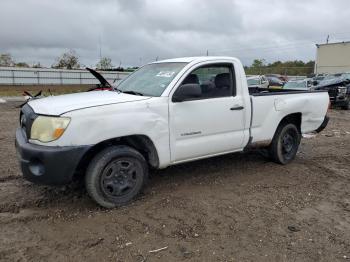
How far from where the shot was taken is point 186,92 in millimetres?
4738

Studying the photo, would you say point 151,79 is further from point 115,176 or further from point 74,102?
point 115,176

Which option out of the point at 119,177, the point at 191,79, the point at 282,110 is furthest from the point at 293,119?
the point at 119,177

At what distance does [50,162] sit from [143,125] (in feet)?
3.66

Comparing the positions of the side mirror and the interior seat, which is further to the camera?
the interior seat

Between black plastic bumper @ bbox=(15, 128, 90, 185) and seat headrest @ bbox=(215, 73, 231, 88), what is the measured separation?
2242mm

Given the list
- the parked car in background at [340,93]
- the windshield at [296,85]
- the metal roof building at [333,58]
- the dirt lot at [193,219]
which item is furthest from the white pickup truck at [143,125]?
the metal roof building at [333,58]

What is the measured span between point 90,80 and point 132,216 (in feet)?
149

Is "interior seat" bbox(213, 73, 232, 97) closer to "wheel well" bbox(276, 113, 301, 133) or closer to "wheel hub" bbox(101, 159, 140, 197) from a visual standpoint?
"wheel well" bbox(276, 113, 301, 133)

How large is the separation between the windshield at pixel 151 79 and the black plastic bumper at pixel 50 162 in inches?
51.1

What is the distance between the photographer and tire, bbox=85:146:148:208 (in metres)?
4.31

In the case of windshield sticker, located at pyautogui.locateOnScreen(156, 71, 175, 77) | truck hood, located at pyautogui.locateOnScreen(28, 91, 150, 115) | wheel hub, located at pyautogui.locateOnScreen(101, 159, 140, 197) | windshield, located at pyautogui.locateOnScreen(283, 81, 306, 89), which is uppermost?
windshield sticker, located at pyautogui.locateOnScreen(156, 71, 175, 77)

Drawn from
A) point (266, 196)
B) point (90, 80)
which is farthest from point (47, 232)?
point (90, 80)

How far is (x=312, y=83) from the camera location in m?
19.9

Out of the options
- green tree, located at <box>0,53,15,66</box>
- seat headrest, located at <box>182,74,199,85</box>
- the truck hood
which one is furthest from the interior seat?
green tree, located at <box>0,53,15,66</box>
